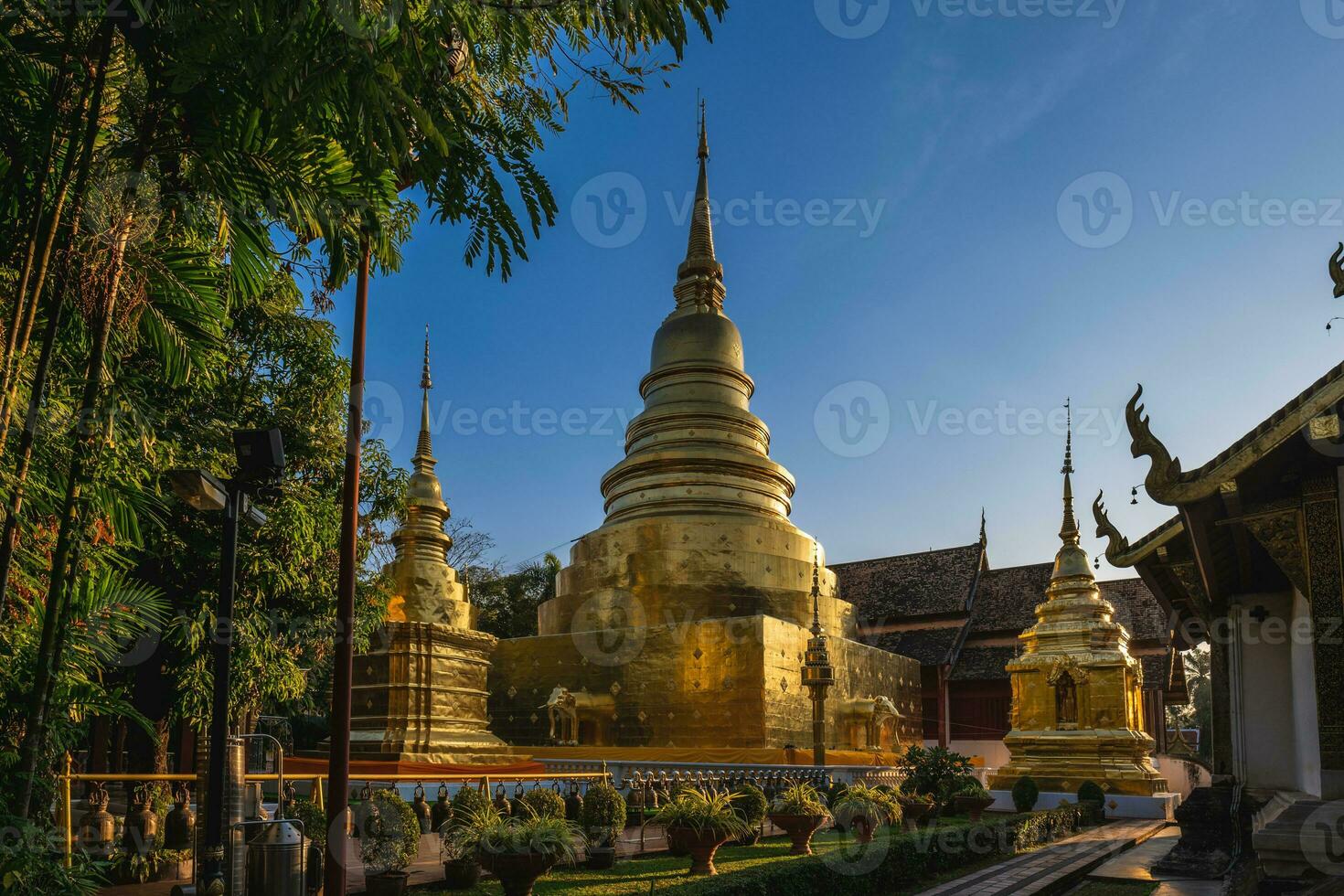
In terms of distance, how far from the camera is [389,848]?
8.95m

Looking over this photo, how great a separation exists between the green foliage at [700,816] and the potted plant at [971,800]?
765 centimetres

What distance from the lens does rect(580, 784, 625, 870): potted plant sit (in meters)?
10.8

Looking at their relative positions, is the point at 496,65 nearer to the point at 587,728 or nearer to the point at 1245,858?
the point at 1245,858

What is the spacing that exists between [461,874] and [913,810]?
26.5ft

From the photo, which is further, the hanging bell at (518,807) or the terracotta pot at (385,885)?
the hanging bell at (518,807)

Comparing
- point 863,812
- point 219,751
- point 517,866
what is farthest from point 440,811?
point 219,751

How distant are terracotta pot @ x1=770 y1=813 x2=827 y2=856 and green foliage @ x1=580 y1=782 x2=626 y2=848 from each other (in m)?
1.93

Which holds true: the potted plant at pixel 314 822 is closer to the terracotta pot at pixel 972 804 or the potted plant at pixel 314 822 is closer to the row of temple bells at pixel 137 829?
the row of temple bells at pixel 137 829

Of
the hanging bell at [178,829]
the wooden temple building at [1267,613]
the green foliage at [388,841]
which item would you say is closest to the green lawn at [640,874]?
the green foliage at [388,841]

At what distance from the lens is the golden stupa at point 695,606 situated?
82.9ft

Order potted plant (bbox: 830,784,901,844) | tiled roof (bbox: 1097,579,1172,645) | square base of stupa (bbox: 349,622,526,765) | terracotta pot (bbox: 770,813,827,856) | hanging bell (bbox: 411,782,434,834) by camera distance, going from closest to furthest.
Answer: terracotta pot (bbox: 770,813,827,856) → potted plant (bbox: 830,784,901,844) → hanging bell (bbox: 411,782,434,834) → square base of stupa (bbox: 349,622,526,765) → tiled roof (bbox: 1097,579,1172,645)

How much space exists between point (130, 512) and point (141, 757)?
41.8 feet

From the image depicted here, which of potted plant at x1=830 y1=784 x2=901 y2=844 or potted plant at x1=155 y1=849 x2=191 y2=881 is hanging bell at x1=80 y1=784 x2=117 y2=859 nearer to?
potted plant at x1=155 y1=849 x2=191 y2=881

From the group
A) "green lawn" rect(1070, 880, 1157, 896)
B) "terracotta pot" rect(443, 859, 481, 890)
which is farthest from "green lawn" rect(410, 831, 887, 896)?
"green lawn" rect(1070, 880, 1157, 896)
